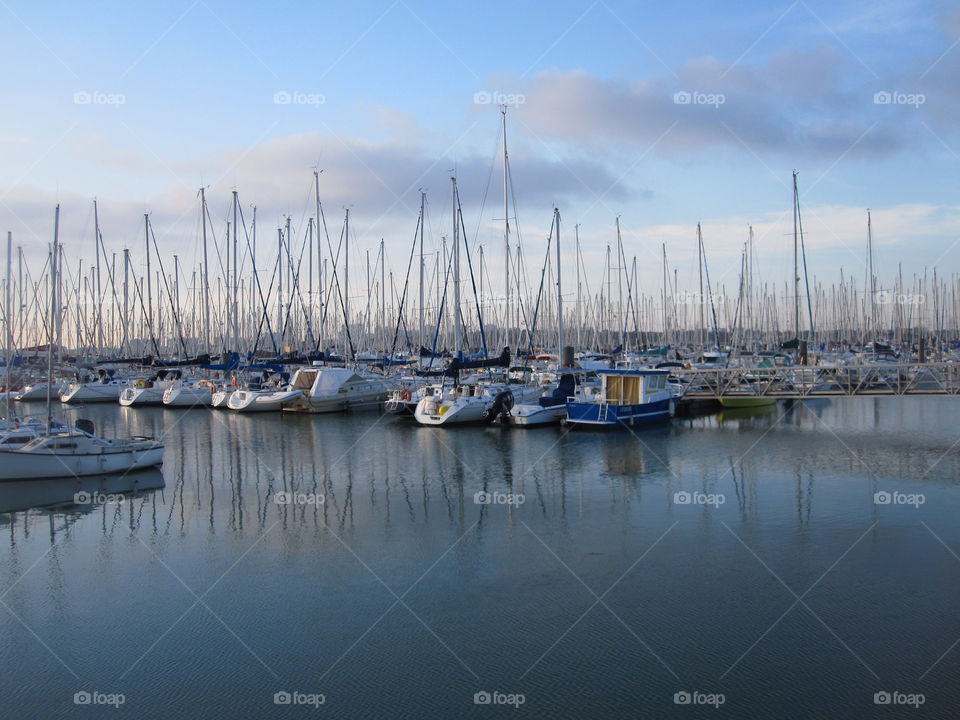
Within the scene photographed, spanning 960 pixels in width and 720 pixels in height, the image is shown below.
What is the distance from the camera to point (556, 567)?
51.2ft

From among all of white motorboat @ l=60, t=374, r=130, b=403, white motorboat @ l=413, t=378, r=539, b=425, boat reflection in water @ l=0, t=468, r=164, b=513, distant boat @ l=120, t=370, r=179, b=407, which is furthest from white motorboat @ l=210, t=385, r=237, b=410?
boat reflection in water @ l=0, t=468, r=164, b=513

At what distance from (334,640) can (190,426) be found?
3078cm

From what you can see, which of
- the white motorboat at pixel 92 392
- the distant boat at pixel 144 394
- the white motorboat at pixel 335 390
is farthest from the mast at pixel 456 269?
the white motorboat at pixel 92 392

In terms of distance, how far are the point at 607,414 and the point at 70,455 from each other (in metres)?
21.7

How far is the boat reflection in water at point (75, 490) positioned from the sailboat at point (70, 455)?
23cm

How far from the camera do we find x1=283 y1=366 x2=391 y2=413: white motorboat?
4497 cm

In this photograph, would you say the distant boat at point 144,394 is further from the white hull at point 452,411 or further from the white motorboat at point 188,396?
the white hull at point 452,411

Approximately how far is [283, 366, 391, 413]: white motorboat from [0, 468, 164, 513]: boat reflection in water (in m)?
19.3

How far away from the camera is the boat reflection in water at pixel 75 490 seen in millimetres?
21594

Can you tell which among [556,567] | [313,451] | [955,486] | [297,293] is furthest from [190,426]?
[955,486]

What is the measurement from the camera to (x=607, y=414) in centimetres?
3559

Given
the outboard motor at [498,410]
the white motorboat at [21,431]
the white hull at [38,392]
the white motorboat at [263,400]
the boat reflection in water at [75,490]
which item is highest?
the white hull at [38,392]

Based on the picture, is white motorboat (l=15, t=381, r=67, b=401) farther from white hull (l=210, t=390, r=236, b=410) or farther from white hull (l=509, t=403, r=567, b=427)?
white hull (l=509, t=403, r=567, b=427)

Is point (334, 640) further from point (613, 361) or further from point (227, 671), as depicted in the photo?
point (613, 361)
